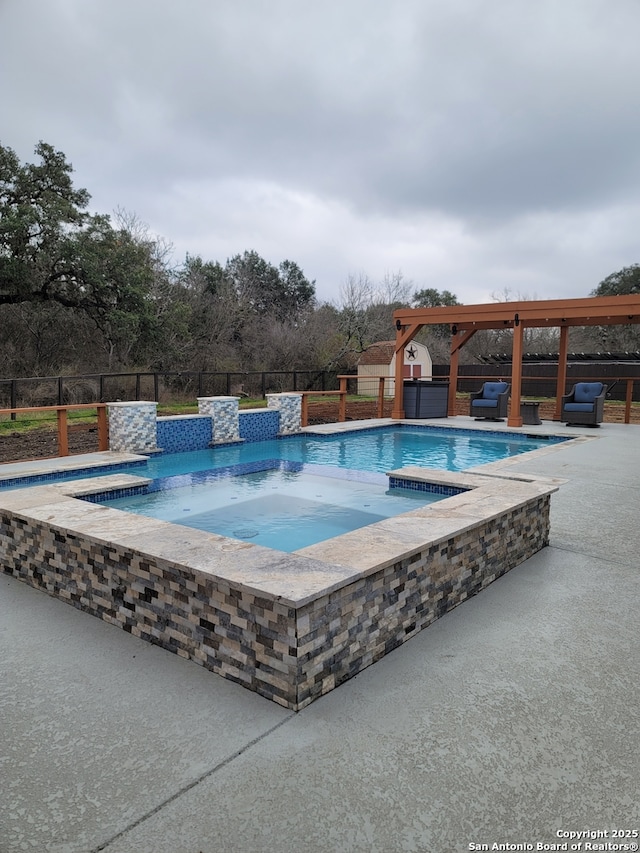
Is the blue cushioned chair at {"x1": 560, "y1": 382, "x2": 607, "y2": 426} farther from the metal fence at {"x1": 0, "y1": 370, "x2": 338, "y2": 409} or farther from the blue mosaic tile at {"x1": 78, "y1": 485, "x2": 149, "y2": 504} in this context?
the blue mosaic tile at {"x1": 78, "y1": 485, "x2": 149, "y2": 504}

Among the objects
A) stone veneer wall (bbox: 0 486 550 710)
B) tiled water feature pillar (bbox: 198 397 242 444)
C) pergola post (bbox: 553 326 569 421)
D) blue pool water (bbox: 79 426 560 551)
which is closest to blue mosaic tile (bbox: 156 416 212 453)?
tiled water feature pillar (bbox: 198 397 242 444)

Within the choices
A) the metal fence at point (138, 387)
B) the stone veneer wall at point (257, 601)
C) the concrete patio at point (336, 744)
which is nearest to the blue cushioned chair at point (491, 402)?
the metal fence at point (138, 387)

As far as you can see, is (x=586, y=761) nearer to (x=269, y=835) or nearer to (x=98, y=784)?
(x=269, y=835)

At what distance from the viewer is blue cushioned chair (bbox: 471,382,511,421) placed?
11.5m

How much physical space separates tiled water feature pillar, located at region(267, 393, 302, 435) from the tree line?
613 cm

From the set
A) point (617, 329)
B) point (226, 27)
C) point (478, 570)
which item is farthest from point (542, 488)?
point (617, 329)

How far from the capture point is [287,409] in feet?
31.1

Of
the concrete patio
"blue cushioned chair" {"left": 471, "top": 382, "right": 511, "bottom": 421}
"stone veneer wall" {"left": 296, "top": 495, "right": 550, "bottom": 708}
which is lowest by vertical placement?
the concrete patio

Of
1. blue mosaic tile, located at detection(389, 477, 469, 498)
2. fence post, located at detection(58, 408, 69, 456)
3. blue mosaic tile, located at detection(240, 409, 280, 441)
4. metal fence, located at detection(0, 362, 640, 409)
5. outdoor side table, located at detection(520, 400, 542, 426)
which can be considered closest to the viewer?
blue mosaic tile, located at detection(389, 477, 469, 498)

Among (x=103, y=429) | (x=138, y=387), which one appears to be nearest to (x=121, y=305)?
(x=138, y=387)

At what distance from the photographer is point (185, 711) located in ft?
5.93

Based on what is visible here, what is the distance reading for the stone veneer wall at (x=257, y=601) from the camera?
6.02ft

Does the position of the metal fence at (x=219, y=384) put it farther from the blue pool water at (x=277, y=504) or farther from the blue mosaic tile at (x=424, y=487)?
the blue mosaic tile at (x=424, y=487)

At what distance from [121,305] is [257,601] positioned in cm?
1371
